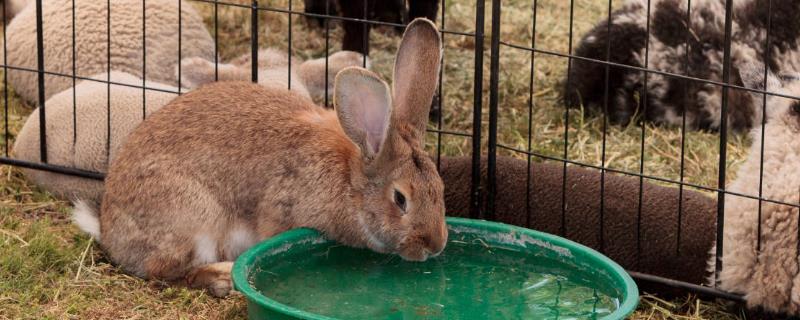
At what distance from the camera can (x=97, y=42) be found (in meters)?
6.44

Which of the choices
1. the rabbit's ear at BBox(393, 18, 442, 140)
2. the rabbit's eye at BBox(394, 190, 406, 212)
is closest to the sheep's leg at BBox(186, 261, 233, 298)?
the rabbit's eye at BBox(394, 190, 406, 212)

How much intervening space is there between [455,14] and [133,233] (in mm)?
3832

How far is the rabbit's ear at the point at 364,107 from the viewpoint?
409 centimetres

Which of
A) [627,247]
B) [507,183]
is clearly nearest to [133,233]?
[507,183]

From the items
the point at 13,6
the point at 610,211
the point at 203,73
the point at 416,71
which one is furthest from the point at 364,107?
the point at 13,6

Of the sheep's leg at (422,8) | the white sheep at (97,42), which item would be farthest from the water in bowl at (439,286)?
the sheep's leg at (422,8)

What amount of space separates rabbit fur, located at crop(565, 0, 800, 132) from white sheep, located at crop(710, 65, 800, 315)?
5.15ft

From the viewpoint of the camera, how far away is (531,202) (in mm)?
4988

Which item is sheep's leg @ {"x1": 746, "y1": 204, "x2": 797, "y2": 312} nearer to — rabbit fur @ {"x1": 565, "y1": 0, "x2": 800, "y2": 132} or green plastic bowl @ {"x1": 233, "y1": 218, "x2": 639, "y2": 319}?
green plastic bowl @ {"x1": 233, "y1": 218, "x2": 639, "y2": 319}

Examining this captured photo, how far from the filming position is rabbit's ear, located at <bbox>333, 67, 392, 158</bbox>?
161 inches

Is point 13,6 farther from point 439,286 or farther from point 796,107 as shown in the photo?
point 796,107

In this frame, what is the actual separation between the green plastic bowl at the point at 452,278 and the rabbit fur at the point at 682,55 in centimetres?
192

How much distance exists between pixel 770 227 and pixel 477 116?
1.10m

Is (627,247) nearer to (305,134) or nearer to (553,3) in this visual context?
(305,134)
